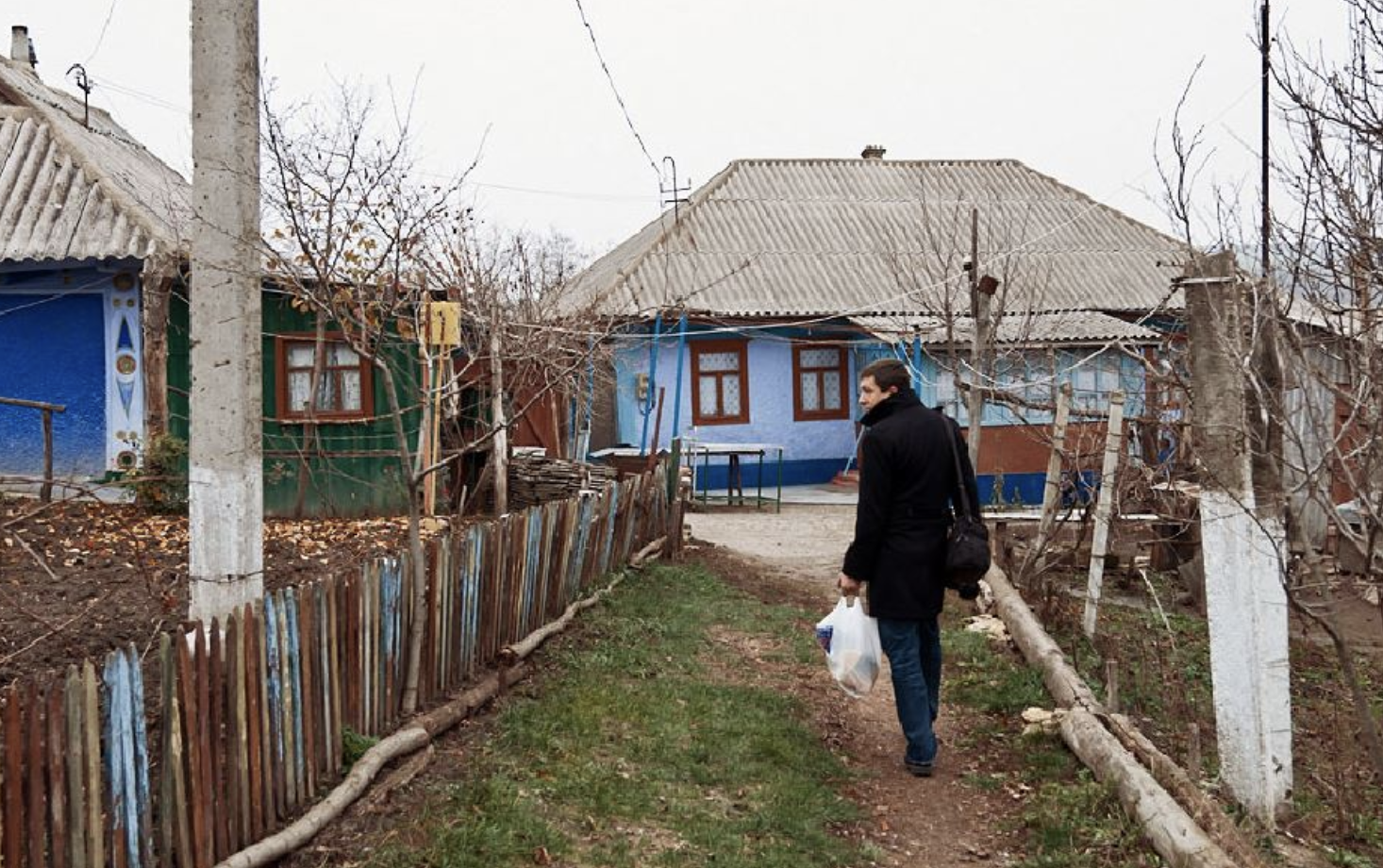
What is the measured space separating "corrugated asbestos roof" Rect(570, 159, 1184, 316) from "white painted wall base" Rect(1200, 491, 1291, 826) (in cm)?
1402

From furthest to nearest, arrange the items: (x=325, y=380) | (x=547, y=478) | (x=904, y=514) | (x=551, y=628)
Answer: (x=547, y=478) < (x=325, y=380) < (x=551, y=628) < (x=904, y=514)

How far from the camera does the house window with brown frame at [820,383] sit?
20797mm

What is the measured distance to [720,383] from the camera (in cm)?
2052

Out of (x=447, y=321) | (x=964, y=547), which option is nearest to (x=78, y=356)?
(x=447, y=321)

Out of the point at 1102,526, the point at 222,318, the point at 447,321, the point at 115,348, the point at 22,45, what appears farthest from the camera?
the point at 22,45

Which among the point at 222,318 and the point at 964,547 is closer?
the point at 222,318

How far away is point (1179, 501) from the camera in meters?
10.2

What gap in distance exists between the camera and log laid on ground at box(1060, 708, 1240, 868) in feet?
12.7

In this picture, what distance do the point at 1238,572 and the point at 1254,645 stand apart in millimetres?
282

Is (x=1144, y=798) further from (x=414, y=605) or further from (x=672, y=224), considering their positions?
(x=672, y=224)

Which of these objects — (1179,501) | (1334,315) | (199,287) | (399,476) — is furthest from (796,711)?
(399,476)

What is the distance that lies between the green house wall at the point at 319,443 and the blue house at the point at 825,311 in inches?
176

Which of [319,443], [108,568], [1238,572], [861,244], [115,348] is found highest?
[861,244]

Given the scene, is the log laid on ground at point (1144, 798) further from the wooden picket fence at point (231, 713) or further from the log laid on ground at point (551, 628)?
the wooden picket fence at point (231, 713)
